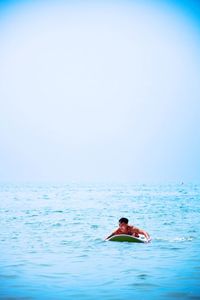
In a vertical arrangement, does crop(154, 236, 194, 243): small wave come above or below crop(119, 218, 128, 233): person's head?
below

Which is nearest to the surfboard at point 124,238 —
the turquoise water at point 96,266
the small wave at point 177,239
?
the turquoise water at point 96,266

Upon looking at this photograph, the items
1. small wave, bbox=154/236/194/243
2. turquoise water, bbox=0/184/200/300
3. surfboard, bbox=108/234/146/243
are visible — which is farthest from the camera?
small wave, bbox=154/236/194/243

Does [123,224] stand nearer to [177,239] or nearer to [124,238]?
[124,238]

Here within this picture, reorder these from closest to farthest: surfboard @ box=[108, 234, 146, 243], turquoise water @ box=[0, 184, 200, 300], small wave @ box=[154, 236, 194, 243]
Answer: turquoise water @ box=[0, 184, 200, 300]
surfboard @ box=[108, 234, 146, 243]
small wave @ box=[154, 236, 194, 243]

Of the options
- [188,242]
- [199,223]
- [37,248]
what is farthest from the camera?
[199,223]

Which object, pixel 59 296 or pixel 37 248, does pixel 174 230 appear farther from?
pixel 59 296

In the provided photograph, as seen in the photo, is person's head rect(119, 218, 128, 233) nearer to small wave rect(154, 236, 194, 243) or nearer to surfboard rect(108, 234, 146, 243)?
surfboard rect(108, 234, 146, 243)

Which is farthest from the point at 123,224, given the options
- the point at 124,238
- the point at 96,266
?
the point at 96,266

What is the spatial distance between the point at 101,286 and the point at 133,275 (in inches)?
51.0

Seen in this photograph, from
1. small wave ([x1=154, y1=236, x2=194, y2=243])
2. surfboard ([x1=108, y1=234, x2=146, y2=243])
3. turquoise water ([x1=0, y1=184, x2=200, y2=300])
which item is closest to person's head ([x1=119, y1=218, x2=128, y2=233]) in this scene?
surfboard ([x1=108, y1=234, x2=146, y2=243])

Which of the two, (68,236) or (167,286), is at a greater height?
(68,236)

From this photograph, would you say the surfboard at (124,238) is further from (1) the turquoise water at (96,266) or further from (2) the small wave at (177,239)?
(2) the small wave at (177,239)

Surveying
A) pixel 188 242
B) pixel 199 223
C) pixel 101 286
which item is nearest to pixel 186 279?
pixel 101 286

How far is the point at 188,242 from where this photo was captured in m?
15.7
